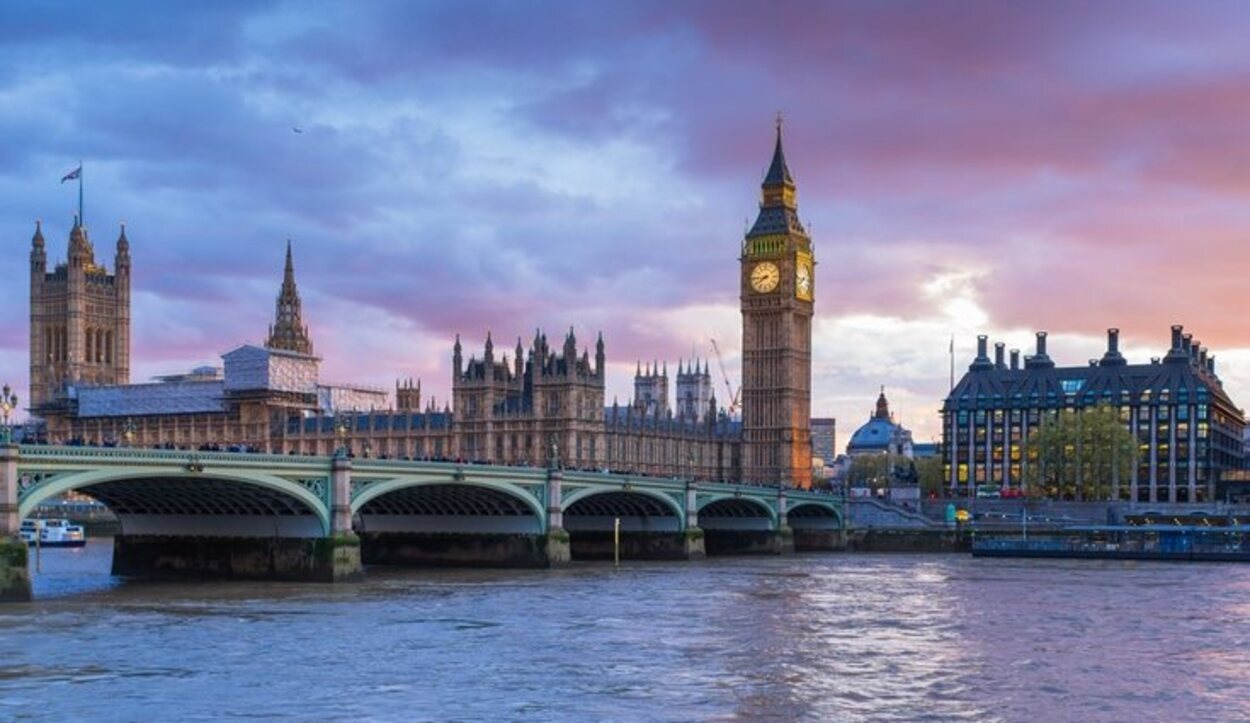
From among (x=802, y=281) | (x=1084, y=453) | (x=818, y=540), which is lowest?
(x=818, y=540)

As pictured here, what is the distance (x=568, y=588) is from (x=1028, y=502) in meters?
83.3

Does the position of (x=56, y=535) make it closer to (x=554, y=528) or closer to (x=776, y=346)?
(x=554, y=528)

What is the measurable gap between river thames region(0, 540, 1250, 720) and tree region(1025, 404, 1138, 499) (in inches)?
3166

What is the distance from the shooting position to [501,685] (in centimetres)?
3900

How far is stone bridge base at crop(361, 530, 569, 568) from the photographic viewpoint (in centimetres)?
8631

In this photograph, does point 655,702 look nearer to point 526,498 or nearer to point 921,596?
point 921,596

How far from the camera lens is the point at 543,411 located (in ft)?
509

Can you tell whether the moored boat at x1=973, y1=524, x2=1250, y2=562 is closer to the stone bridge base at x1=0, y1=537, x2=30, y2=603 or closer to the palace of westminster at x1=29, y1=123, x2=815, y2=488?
the palace of westminster at x1=29, y1=123, x2=815, y2=488

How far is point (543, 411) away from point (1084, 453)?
54311mm

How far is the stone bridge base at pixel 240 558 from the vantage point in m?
69.9

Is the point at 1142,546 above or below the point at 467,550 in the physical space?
below

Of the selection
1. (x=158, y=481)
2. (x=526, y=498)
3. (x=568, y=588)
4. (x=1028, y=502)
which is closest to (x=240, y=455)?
(x=158, y=481)

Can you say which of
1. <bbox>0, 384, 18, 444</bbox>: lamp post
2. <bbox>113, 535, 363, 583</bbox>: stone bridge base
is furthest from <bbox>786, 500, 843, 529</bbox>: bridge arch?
<bbox>0, 384, 18, 444</bbox>: lamp post

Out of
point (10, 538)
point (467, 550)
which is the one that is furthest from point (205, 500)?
point (467, 550)
